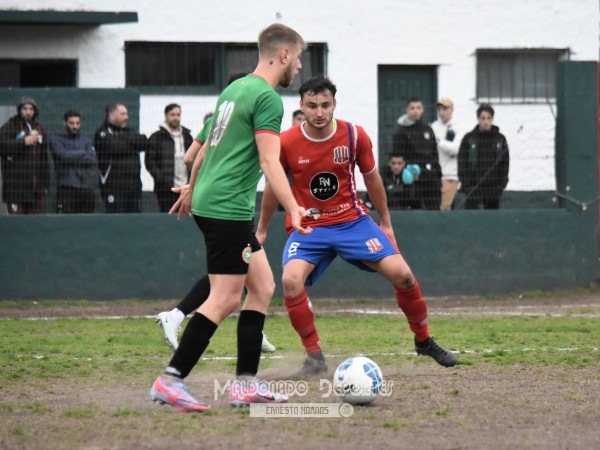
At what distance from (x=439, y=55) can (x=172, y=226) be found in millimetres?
7472

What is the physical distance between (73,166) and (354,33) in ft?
24.2

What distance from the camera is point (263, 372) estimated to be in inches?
336

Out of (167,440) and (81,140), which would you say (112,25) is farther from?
(167,440)

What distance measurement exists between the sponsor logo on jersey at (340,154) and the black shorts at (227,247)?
2.08 metres

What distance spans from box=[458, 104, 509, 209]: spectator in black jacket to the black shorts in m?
9.18

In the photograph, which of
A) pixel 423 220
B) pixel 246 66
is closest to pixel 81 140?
pixel 423 220

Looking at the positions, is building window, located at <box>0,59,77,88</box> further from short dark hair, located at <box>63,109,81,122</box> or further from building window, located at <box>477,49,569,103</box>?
building window, located at <box>477,49,569,103</box>

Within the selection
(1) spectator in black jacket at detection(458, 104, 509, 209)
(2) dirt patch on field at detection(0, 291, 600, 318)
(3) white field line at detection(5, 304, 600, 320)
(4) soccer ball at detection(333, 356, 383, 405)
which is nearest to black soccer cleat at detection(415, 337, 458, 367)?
(4) soccer ball at detection(333, 356, 383, 405)

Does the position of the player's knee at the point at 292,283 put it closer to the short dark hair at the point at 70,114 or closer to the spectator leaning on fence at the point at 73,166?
the spectator leaning on fence at the point at 73,166

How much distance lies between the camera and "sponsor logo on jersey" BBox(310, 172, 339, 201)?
8.73 meters

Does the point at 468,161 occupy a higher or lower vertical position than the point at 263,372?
higher

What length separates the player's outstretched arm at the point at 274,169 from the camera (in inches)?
257

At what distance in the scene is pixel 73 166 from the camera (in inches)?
568

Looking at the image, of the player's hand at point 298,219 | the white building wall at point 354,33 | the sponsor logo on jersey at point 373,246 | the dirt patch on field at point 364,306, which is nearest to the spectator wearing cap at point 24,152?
the dirt patch on field at point 364,306
